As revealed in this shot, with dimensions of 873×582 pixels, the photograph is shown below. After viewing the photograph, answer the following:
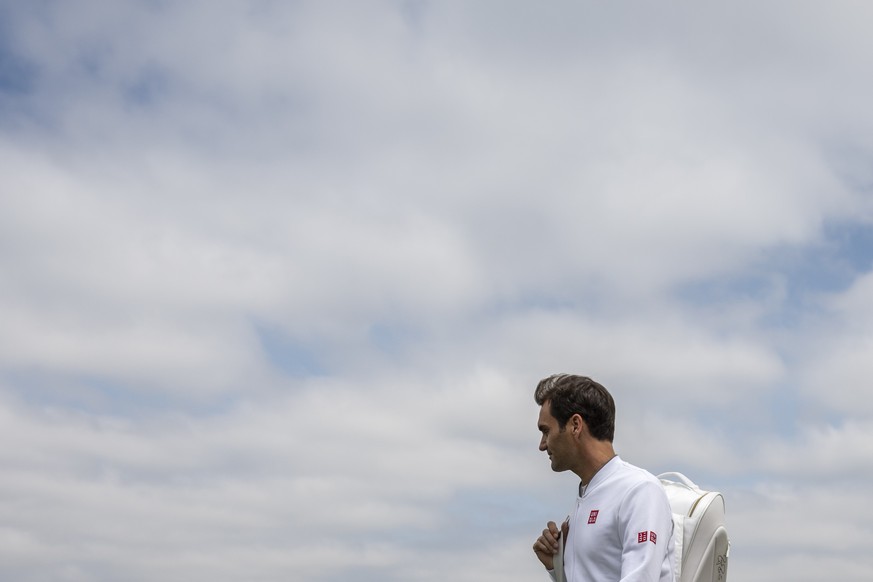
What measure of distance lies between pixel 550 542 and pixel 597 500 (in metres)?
0.58

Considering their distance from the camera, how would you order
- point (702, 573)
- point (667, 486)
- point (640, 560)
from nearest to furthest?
Answer: 1. point (640, 560)
2. point (702, 573)
3. point (667, 486)

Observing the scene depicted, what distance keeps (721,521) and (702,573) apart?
386mm

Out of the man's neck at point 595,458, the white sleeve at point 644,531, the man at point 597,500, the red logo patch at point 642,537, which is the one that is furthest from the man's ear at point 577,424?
the red logo patch at point 642,537

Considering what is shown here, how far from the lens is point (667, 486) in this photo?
23.6 ft

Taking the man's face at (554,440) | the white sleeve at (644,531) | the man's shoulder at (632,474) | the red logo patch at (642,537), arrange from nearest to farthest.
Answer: the white sleeve at (644,531) → the red logo patch at (642,537) → the man's shoulder at (632,474) → the man's face at (554,440)

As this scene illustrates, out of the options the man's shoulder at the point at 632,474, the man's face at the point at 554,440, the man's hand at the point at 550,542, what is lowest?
the man's hand at the point at 550,542

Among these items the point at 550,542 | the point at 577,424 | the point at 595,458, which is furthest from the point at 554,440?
the point at 550,542

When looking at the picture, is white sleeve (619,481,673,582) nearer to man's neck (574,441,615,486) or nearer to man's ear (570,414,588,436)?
man's neck (574,441,615,486)

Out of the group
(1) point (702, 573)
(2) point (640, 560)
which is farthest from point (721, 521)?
(2) point (640, 560)

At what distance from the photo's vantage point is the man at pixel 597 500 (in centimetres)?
643

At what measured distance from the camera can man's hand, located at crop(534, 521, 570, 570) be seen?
23.4 ft

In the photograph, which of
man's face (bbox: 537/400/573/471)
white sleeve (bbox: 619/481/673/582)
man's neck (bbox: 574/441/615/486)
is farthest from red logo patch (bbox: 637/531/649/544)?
man's face (bbox: 537/400/573/471)

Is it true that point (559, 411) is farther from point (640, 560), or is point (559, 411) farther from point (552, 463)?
point (640, 560)

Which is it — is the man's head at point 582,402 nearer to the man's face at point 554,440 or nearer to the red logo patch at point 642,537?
the man's face at point 554,440
